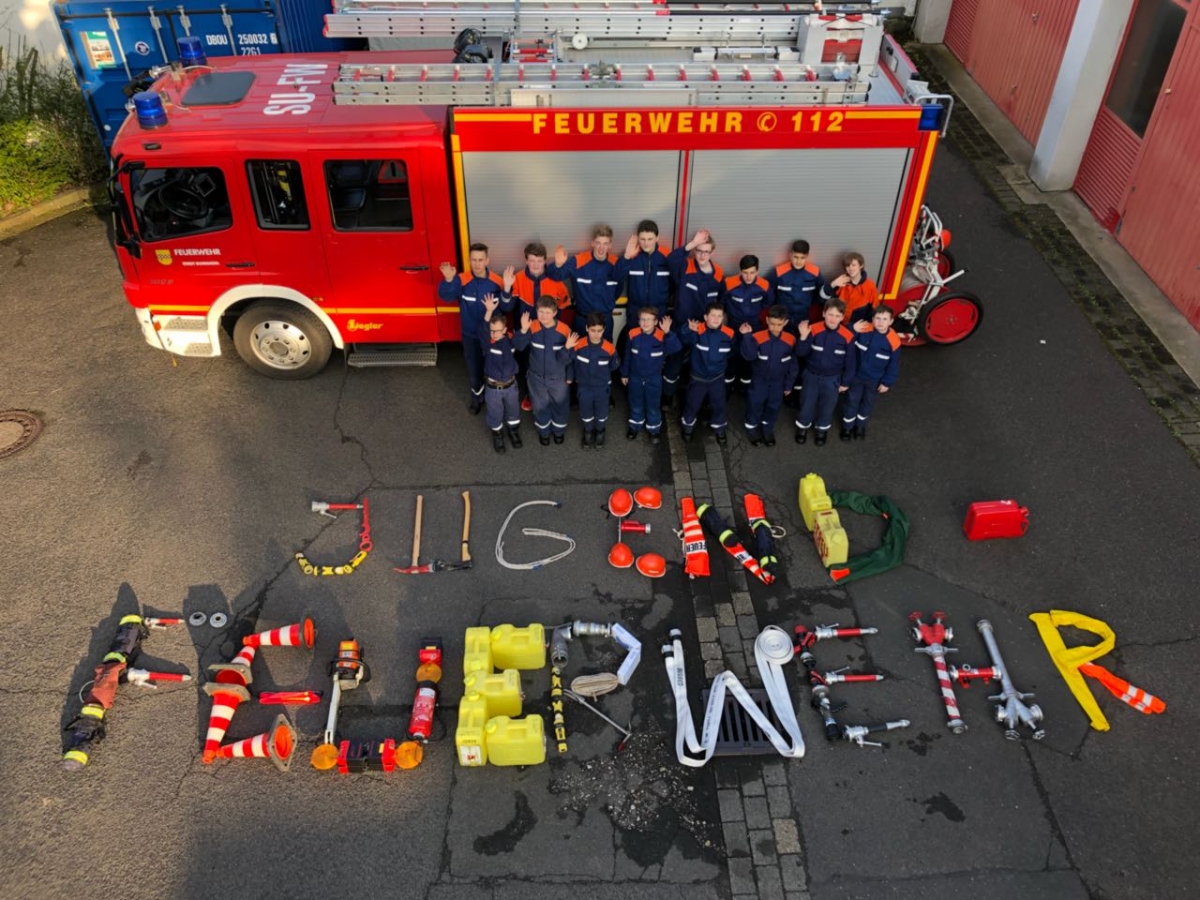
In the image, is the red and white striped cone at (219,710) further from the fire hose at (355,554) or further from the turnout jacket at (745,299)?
the turnout jacket at (745,299)

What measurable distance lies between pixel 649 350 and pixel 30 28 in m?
10.9

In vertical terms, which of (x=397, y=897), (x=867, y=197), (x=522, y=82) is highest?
(x=522, y=82)

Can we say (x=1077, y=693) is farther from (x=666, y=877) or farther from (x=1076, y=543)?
(x=666, y=877)

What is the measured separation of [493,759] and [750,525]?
10.2 feet

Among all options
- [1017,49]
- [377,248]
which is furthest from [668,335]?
[1017,49]

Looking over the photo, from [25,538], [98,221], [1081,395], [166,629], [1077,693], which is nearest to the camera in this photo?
[1077,693]

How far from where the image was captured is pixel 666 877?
589 cm

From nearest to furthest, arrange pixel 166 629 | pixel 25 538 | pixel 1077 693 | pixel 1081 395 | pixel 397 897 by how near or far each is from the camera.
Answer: pixel 397 897
pixel 1077 693
pixel 166 629
pixel 25 538
pixel 1081 395

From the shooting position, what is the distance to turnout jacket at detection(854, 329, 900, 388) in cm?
838

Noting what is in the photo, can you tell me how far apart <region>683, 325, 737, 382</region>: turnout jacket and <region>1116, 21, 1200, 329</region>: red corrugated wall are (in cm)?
585

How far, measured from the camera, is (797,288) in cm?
878

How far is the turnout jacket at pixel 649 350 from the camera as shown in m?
8.37

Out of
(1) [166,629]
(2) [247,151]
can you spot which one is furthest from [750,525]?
(2) [247,151]

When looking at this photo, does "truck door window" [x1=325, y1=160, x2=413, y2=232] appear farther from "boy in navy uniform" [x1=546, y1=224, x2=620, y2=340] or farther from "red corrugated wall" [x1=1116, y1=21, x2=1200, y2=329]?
"red corrugated wall" [x1=1116, y1=21, x2=1200, y2=329]
